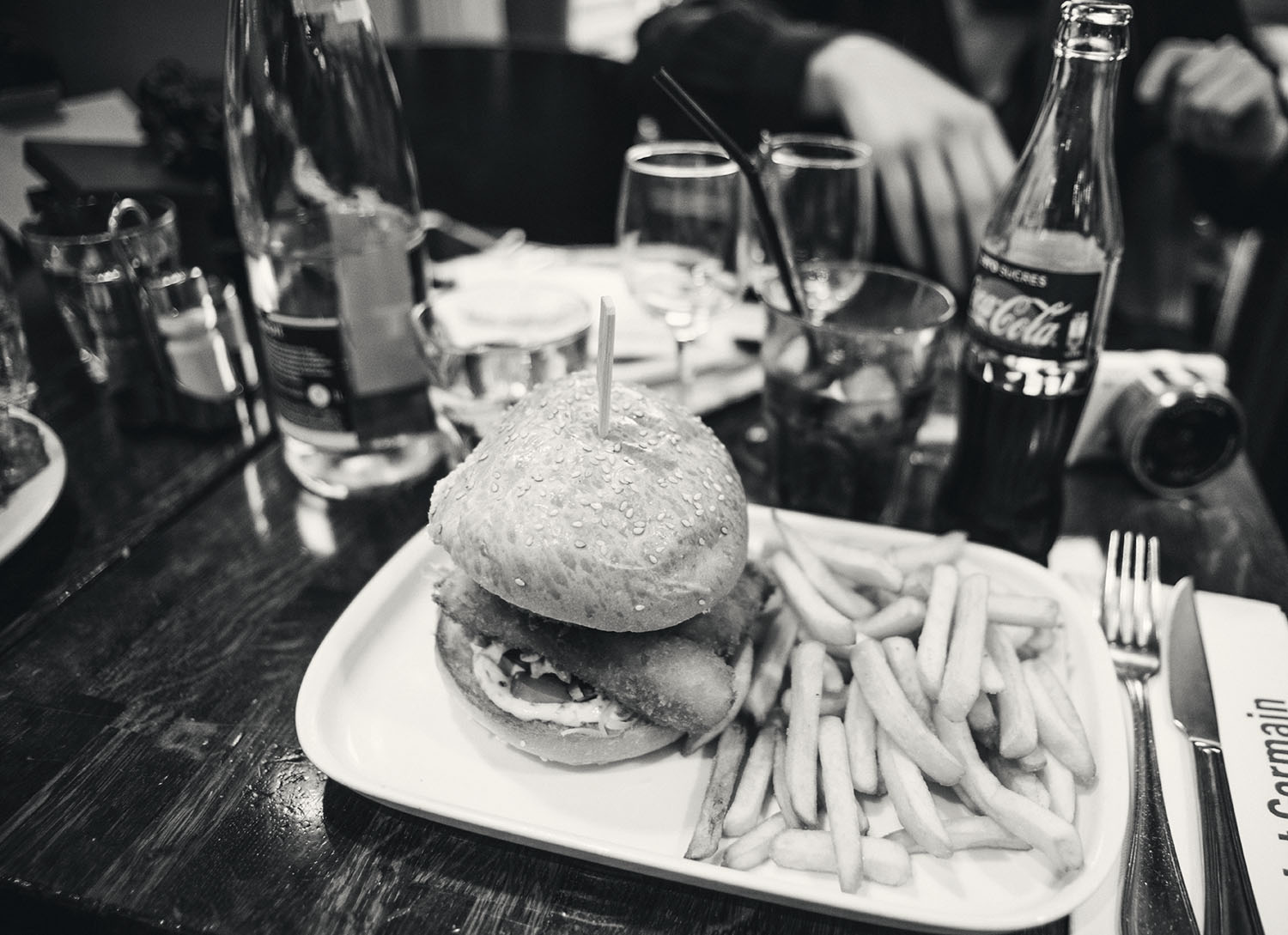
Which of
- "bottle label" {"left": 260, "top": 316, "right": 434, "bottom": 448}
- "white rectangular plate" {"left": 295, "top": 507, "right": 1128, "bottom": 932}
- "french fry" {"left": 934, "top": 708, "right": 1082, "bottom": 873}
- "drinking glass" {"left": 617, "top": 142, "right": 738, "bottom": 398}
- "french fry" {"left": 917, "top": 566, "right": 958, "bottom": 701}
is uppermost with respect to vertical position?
"drinking glass" {"left": 617, "top": 142, "right": 738, "bottom": 398}

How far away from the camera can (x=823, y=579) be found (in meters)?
1.37

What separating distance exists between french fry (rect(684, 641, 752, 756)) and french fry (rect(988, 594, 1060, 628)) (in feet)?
1.23

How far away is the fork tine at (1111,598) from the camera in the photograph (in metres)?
1.41

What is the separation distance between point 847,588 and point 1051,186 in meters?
0.78

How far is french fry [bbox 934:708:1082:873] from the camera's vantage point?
0.97 m

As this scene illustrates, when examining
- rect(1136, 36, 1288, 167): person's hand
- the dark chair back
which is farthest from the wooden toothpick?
the dark chair back

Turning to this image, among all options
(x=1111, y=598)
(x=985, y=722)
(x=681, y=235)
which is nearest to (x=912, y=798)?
(x=985, y=722)

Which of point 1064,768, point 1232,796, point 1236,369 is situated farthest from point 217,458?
point 1236,369

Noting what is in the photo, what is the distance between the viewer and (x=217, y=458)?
6.22 ft

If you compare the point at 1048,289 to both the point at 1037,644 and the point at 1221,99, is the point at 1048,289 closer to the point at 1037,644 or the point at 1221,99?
the point at 1037,644

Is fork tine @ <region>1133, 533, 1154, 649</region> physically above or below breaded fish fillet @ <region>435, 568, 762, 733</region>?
below

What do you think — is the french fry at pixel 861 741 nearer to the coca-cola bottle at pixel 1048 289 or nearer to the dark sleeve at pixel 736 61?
the coca-cola bottle at pixel 1048 289

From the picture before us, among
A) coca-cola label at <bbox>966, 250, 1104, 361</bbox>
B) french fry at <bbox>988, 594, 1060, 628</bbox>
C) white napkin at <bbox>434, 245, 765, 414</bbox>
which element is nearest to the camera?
french fry at <bbox>988, 594, 1060, 628</bbox>

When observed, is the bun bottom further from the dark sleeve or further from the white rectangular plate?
the dark sleeve
